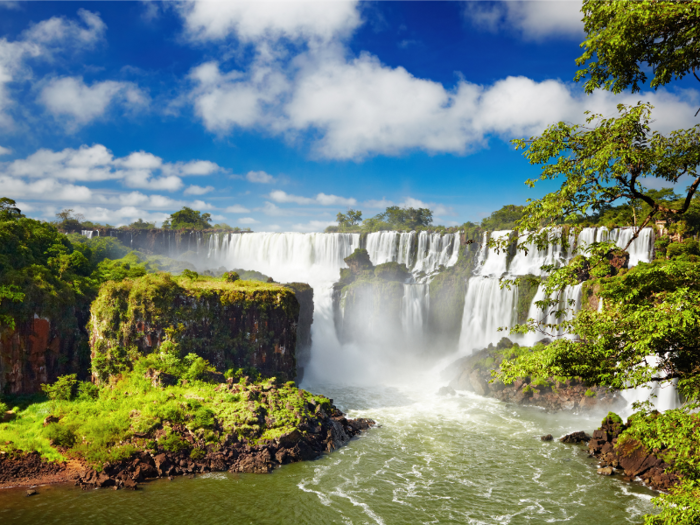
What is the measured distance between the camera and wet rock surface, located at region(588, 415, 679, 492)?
21.0m

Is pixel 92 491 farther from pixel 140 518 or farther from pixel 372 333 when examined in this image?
pixel 372 333

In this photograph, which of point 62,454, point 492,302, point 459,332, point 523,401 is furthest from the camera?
point 459,332

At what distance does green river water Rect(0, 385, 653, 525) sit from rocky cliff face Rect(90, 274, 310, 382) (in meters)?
9.33

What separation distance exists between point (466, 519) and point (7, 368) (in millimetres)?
28598

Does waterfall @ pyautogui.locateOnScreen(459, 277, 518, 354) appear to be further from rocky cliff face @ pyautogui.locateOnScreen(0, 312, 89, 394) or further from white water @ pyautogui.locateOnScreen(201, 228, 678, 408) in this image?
rocky cliff face @ pyautogui.locateOnScreen(0, 312, 89, 394)

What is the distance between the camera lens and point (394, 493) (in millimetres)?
20578

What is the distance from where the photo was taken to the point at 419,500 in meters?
19.9

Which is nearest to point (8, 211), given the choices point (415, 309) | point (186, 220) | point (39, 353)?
point (39, 353)

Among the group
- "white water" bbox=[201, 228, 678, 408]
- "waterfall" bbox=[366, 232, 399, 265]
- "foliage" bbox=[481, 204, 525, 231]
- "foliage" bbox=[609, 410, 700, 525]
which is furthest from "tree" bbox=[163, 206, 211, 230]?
"foliage" bbox=[609, 410, 700, 525]

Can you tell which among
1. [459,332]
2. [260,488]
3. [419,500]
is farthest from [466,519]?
[459,332]

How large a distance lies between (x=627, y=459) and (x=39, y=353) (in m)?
36.9

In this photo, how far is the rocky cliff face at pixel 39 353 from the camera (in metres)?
26.6

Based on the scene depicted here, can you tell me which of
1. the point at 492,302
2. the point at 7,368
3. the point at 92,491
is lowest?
the point at 92,491

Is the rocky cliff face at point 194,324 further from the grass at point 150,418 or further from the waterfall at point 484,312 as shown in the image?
the waterfall at point 484,312
